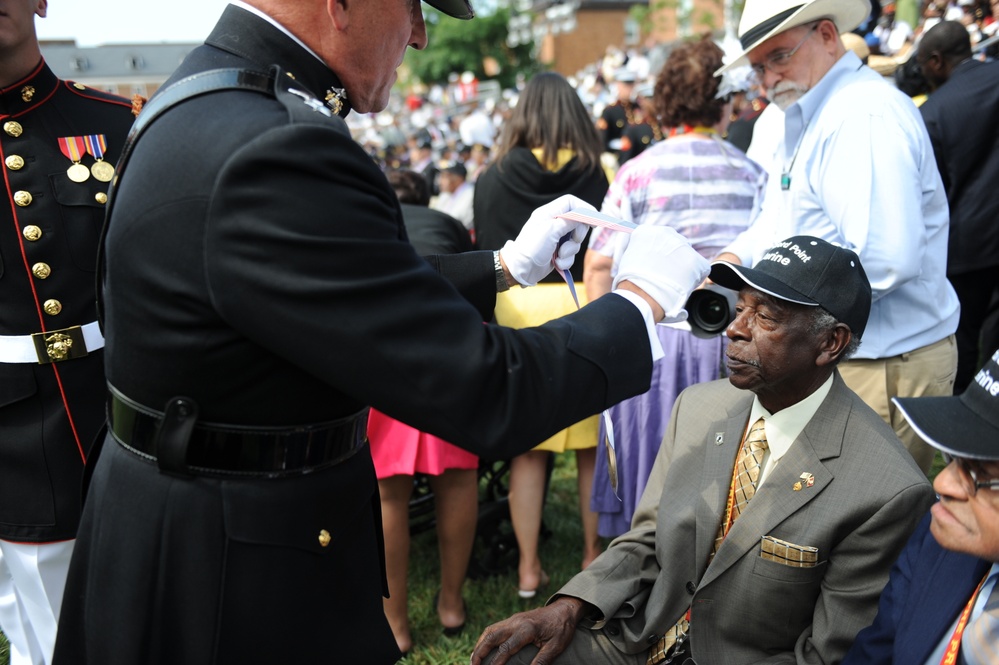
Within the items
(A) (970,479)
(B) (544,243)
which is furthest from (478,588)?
(A) (970,479)

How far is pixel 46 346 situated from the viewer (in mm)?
2418

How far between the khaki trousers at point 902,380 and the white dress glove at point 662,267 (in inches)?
64.6

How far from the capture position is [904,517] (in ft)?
7.07

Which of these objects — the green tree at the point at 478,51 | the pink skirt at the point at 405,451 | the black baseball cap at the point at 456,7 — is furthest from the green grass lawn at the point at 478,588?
the green tree at the point at 478,51

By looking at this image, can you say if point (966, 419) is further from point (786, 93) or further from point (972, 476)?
point (786, 93)

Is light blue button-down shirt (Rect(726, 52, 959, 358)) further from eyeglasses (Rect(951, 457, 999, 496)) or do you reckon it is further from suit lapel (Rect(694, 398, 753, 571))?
eyeglasses (Rect(951, 457, 999, 496))

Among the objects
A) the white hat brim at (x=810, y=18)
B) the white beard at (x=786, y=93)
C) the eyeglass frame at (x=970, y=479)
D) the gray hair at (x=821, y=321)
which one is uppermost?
the white hat brim at (x=810, y=18)

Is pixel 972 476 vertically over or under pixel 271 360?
under

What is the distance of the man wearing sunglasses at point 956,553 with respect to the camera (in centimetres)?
164

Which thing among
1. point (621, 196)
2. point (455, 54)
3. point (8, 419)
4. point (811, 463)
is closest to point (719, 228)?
point (621, 196)

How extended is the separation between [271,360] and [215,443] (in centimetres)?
18

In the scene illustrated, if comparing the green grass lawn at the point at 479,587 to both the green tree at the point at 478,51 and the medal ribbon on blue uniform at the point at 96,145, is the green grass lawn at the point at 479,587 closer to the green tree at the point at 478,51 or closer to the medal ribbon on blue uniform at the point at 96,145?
the medal ribbon on blue uniform at the point at 96,145

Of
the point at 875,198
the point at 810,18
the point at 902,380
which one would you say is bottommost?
the point at 902,380

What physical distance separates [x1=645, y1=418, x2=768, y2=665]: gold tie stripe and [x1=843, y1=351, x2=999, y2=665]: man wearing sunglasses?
50 centimetres
